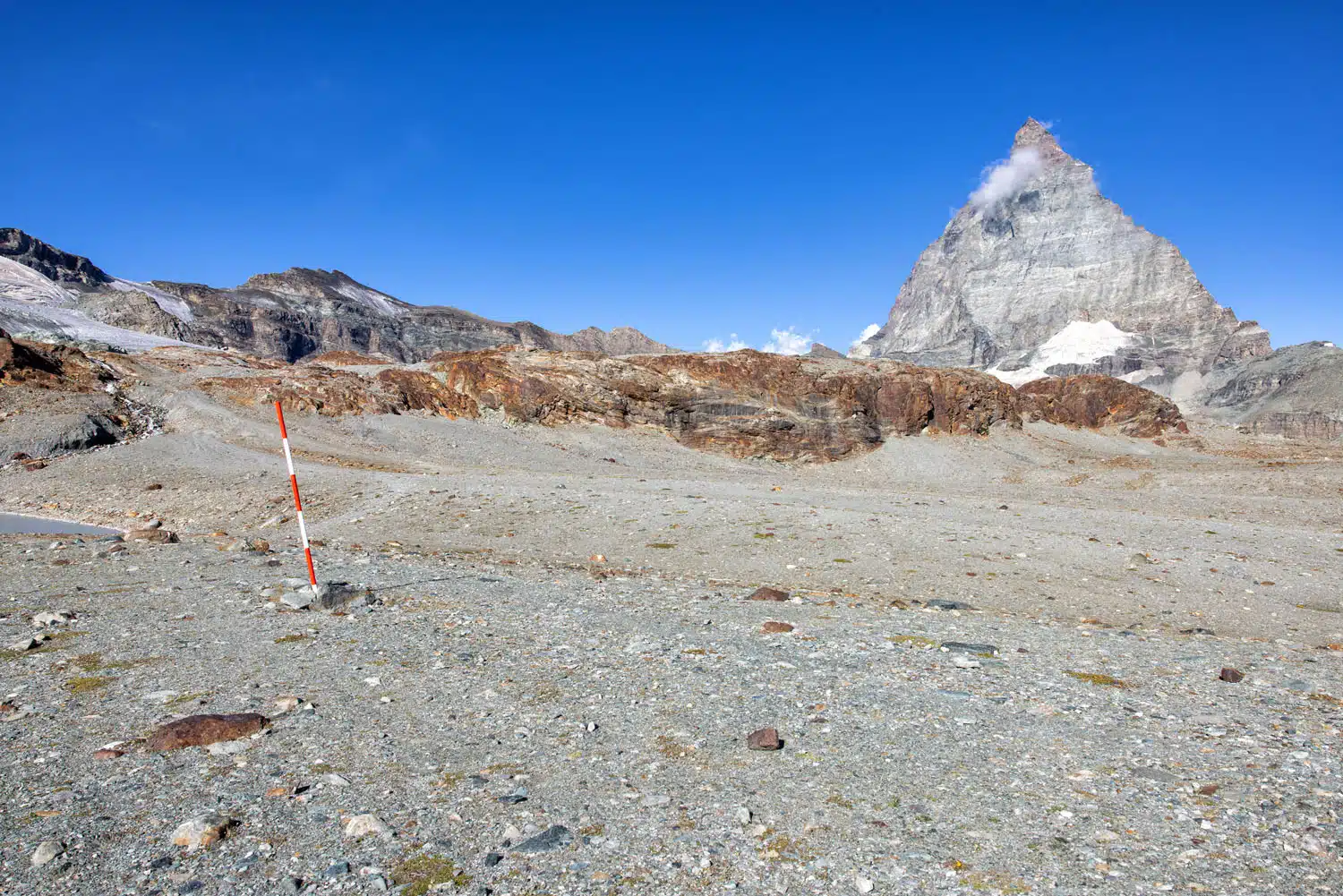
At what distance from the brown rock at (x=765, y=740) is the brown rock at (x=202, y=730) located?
3296 mm

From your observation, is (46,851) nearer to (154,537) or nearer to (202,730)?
(202,730)

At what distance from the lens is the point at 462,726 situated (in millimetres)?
4906

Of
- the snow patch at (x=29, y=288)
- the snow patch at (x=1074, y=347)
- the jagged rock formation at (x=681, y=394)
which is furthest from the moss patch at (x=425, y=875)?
the snow patch at (x=1074, y=347)

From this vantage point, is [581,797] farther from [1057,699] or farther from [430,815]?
[1057,699]

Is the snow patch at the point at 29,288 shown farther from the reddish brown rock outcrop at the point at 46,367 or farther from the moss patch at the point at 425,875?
the moss patch at the point at 425,875

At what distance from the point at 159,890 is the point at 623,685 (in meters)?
3.33

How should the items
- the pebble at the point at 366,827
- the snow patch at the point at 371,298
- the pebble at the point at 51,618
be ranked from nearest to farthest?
the pebble at the point at 366,827
the pebble at the point at 51,618
the snow patch at the point at 371,298

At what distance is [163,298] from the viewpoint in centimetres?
9931

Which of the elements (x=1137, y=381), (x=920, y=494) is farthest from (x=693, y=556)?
(x=1137, y=381)

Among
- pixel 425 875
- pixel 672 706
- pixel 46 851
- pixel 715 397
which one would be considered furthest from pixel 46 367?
pixel 425 875

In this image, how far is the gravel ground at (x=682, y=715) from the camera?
11.1ft

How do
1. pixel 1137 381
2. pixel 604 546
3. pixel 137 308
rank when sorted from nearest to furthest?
pixel 604 546 < pixel 137 308 < pixel 1137 381

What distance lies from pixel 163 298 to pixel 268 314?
A: 13.0m

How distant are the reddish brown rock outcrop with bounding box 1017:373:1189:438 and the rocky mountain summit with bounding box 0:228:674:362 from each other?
43934mm
